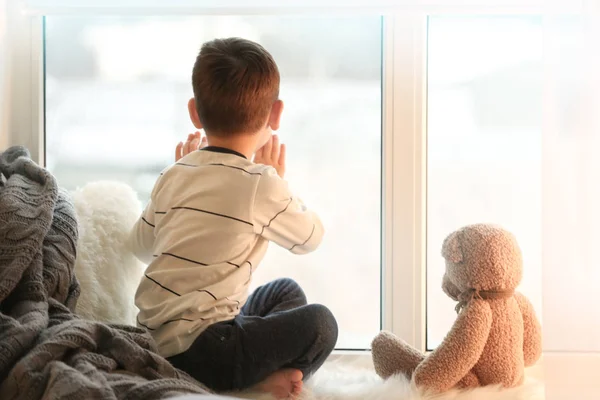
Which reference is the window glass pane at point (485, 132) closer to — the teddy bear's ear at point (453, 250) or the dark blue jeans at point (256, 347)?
the teddy bear's ear at point (453, 250)

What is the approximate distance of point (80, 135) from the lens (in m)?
1.71

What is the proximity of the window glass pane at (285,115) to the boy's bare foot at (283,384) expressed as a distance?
0.37 metres

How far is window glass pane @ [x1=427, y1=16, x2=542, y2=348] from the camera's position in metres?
1.65

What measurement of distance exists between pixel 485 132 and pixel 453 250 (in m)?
0.38

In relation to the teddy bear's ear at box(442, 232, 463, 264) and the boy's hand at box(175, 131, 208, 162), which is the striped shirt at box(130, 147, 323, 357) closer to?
the boy's hand at box(175, 131, 208, 162)

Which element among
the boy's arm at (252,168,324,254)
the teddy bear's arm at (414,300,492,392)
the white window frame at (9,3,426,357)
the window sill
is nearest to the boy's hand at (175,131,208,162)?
the boy's arm at (252,168,324,254)

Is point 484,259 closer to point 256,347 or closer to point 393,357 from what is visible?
point 393,357

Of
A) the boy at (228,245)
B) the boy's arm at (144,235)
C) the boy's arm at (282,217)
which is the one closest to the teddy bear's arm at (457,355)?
the boy at (228,245)

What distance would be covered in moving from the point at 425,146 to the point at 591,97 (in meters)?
0.55

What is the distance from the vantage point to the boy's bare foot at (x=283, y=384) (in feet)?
4.44

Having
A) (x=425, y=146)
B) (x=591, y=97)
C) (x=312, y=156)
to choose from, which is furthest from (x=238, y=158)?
(x=591, y=97)

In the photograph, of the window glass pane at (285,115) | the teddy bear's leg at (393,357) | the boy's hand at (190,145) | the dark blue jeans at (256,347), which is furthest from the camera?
the window glass pane at (285,115)

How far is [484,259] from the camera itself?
136cm

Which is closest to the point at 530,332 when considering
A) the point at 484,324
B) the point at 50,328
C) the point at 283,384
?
the point at 484,324
